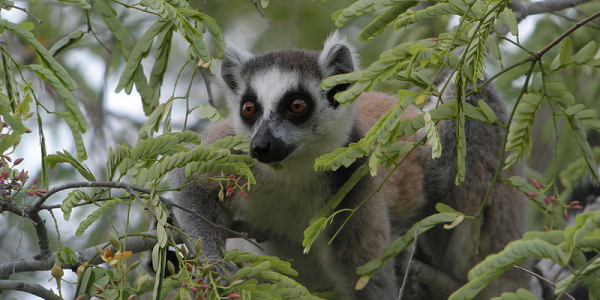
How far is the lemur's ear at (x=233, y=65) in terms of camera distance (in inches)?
166

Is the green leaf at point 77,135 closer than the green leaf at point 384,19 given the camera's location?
No

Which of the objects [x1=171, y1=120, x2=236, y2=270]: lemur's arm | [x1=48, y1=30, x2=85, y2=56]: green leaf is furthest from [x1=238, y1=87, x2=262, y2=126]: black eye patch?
[x1=48, y1=30, x2=85, y2=56]: green leaf

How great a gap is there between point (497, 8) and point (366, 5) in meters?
0.45

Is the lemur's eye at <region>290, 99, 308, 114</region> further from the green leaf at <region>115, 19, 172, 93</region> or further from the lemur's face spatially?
the green leaf at <region>115, 19, 172, 93</region>

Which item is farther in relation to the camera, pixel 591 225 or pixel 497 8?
pixel 497 8

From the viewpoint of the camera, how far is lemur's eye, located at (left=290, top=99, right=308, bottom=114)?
12.0ft

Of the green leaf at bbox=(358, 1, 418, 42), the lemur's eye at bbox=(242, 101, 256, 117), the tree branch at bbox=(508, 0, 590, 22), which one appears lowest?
the lemur's eye at bbox=(242, 101, 256, 117)

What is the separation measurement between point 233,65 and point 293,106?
2.65 ft

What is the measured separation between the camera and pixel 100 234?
5824 mm

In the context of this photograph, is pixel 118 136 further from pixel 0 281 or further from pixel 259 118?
pixel 0 281

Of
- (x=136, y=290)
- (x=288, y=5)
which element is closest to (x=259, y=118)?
(x=136, y=290)

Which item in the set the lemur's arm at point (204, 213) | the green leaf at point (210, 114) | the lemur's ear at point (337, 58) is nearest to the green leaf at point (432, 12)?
the green leaf at point (210, 114)

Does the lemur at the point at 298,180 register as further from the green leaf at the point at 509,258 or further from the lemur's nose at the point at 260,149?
the green leaf at the point at 509,258

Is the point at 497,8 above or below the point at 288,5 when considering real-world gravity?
below
